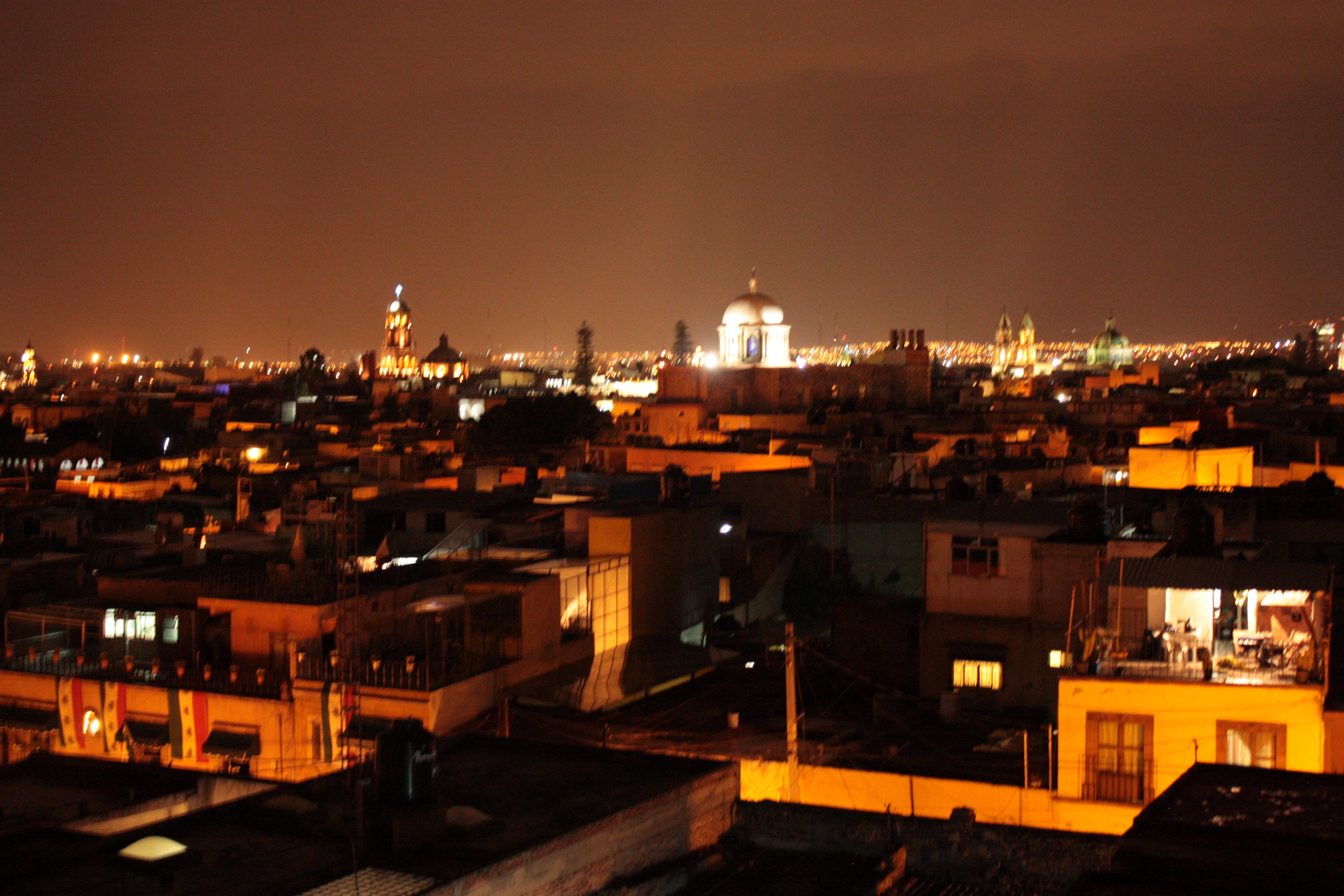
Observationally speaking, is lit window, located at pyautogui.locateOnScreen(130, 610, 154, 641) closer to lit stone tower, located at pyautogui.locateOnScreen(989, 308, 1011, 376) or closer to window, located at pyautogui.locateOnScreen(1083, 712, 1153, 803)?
window, located at pyautogui.locateOnScreen(1083, 712, 1153, 803)

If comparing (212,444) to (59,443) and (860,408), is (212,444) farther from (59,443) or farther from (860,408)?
(860,408)

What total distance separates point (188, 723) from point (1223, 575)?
27.4 feet

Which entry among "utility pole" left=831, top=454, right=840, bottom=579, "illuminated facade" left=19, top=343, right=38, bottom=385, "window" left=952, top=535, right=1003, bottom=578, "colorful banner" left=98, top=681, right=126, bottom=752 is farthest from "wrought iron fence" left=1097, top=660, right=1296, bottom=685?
"illuminated facade" left=19, top=343, right=38, bottom=385

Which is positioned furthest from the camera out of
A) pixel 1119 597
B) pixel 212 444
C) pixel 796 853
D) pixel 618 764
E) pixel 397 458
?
pixel 212 444

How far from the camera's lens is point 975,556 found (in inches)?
509

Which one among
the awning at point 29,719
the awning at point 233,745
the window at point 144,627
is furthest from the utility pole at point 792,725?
the awning at point 29,719

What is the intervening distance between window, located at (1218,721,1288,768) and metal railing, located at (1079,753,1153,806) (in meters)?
0.49

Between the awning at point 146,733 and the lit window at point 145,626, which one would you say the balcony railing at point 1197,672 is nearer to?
the awning at point 146,733

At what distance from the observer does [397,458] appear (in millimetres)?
28609

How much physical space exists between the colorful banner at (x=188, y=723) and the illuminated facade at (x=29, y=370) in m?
117

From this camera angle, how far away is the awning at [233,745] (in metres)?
11.1

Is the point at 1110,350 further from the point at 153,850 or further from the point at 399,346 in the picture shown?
the point at 153,850

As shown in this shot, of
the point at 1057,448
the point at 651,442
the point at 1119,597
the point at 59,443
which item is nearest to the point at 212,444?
the point at 59,443

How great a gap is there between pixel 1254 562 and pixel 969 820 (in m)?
4.33
